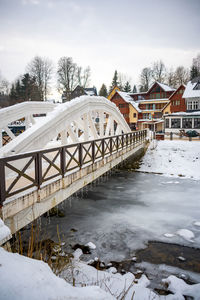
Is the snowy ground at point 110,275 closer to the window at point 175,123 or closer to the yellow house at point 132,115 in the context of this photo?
the window at point 175,123

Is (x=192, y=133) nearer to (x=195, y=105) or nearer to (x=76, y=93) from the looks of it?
(x=195, y=105)

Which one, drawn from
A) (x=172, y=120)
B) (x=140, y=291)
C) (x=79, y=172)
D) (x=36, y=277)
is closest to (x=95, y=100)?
(x=79, y=172)

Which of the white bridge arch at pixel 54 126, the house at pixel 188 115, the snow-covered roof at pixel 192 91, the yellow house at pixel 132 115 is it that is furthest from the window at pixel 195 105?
the white bridge arch at pixel 54 126

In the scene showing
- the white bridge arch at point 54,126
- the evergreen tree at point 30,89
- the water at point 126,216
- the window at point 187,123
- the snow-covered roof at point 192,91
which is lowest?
the water at point 126,216

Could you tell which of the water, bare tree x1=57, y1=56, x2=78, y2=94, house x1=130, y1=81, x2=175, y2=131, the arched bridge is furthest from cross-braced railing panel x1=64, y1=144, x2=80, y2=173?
bare tree x1=57, y1=56, x2=78, y2=94

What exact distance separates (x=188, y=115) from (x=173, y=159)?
1216cm

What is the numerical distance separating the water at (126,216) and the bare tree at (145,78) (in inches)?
1766

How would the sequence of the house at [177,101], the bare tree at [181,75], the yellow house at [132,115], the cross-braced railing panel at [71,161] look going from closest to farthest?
the cross-braced railing panel at [71,161] → the house at [177,101] → the yellow house at [132,115] → the bare tree at [181,75]

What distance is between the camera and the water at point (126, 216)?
21.4 ft

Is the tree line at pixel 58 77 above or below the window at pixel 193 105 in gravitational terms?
above

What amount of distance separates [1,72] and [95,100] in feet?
152

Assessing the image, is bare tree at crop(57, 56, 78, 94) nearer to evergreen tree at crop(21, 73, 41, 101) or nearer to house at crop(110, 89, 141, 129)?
evergreen tree at crop(21, 73, 41, 101)

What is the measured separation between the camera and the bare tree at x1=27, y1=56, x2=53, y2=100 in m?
35.0

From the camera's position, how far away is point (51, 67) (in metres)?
35.8
